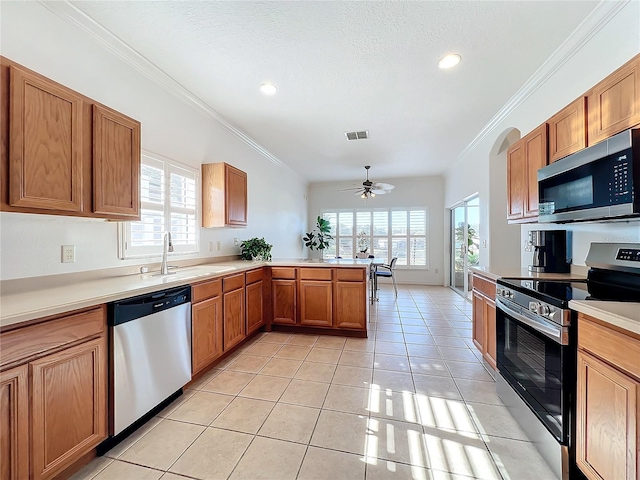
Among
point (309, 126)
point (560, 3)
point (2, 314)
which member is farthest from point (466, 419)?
point (309, 126)

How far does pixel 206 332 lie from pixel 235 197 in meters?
1.70

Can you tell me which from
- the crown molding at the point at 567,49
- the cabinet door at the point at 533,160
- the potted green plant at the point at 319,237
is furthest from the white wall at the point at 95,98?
the potted green plant at the point at 319,237

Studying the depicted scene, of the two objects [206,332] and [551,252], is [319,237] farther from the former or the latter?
[551,252]

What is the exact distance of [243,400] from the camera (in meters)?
2.08

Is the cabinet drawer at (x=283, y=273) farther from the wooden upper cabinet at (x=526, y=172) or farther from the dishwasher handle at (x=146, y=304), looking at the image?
the wooden upper cabinet at (x=526, y=172)

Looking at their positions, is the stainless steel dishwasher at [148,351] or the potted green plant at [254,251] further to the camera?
the potted green plant at [254,251]

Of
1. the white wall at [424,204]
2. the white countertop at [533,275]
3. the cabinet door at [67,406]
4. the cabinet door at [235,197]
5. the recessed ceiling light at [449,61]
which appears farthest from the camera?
the white wall at [424,204]

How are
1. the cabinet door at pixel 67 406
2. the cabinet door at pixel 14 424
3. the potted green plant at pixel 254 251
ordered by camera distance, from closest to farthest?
the cabinet door at pixel 14 424
the cabinet door at pixel 67 406
the potted green plant at pixel 254 251

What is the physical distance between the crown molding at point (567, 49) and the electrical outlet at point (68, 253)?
387cm

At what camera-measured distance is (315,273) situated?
346 centimetres

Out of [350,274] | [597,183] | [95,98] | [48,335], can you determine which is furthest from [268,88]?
[597,183]

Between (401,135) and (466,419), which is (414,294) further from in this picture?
(466,419)

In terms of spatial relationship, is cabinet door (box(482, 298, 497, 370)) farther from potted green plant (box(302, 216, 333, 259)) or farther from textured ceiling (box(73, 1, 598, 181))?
potted green plant (box(302, 216, 333, 259))

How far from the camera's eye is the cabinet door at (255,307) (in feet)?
10.4
